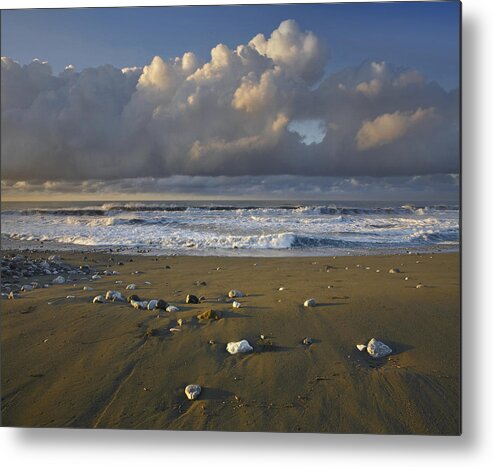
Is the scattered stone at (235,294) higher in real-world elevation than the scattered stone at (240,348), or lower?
higher

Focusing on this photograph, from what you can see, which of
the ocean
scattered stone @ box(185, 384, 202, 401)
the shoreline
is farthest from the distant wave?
scattered stone @ box(185, 384, 202, 401)

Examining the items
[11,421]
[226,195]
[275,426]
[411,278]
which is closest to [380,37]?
[226,195]

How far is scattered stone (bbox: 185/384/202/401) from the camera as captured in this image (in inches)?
109

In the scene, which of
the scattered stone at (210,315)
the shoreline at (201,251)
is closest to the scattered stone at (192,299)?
the scattered stone at (210,315)

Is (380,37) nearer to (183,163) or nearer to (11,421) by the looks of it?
(183,163)

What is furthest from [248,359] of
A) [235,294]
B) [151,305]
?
[151,305]

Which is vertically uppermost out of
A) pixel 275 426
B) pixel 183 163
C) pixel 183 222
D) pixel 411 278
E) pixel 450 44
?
pixel 450 44

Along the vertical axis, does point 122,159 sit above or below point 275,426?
above

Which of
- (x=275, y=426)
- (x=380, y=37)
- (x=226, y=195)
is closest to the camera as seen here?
(x=275, y=426)

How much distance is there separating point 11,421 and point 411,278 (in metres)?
3.00

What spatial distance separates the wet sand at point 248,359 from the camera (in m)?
2.72

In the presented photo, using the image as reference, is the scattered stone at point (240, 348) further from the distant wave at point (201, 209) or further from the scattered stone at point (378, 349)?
the distant wave at point (201, 209)

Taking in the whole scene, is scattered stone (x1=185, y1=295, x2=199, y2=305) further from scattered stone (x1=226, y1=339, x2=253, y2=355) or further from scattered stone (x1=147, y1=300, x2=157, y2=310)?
scattered stone (x1=226, y1=339, x2=253, y2=355)

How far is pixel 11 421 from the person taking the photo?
296 centimetres
